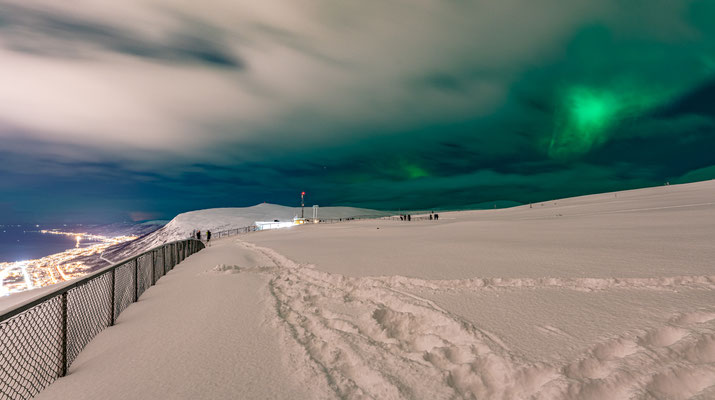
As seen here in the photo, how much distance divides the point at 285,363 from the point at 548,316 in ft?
13.4

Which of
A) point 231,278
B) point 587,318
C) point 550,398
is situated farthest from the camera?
point 231,278

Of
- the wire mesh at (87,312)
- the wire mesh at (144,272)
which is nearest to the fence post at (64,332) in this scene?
the wire mesh at (87,312)

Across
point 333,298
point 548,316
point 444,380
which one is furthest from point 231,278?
point 548,316

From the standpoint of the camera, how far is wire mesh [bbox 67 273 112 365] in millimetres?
4934

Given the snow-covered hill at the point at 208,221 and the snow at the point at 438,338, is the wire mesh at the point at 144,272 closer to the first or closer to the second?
the snow at the point at 438,338

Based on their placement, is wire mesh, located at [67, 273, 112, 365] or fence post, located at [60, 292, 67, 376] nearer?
fence post, located at [60, 292, 67, 376]

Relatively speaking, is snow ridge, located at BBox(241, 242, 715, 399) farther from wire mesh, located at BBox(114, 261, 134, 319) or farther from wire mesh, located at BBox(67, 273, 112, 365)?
wire mesh, located at BBox(114, 261, 134, 319)

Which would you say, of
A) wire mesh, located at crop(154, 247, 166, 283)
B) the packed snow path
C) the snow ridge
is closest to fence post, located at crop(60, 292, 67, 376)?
the packed snow path

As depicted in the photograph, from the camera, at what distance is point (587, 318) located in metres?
4.58

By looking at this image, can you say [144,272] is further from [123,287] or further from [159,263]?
[123,287]


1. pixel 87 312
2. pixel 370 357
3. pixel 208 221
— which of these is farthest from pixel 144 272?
pixel 208 221

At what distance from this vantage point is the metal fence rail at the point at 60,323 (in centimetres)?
390

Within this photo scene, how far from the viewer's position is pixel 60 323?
14.8ft

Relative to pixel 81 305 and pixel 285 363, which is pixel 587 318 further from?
pixel 81 305
